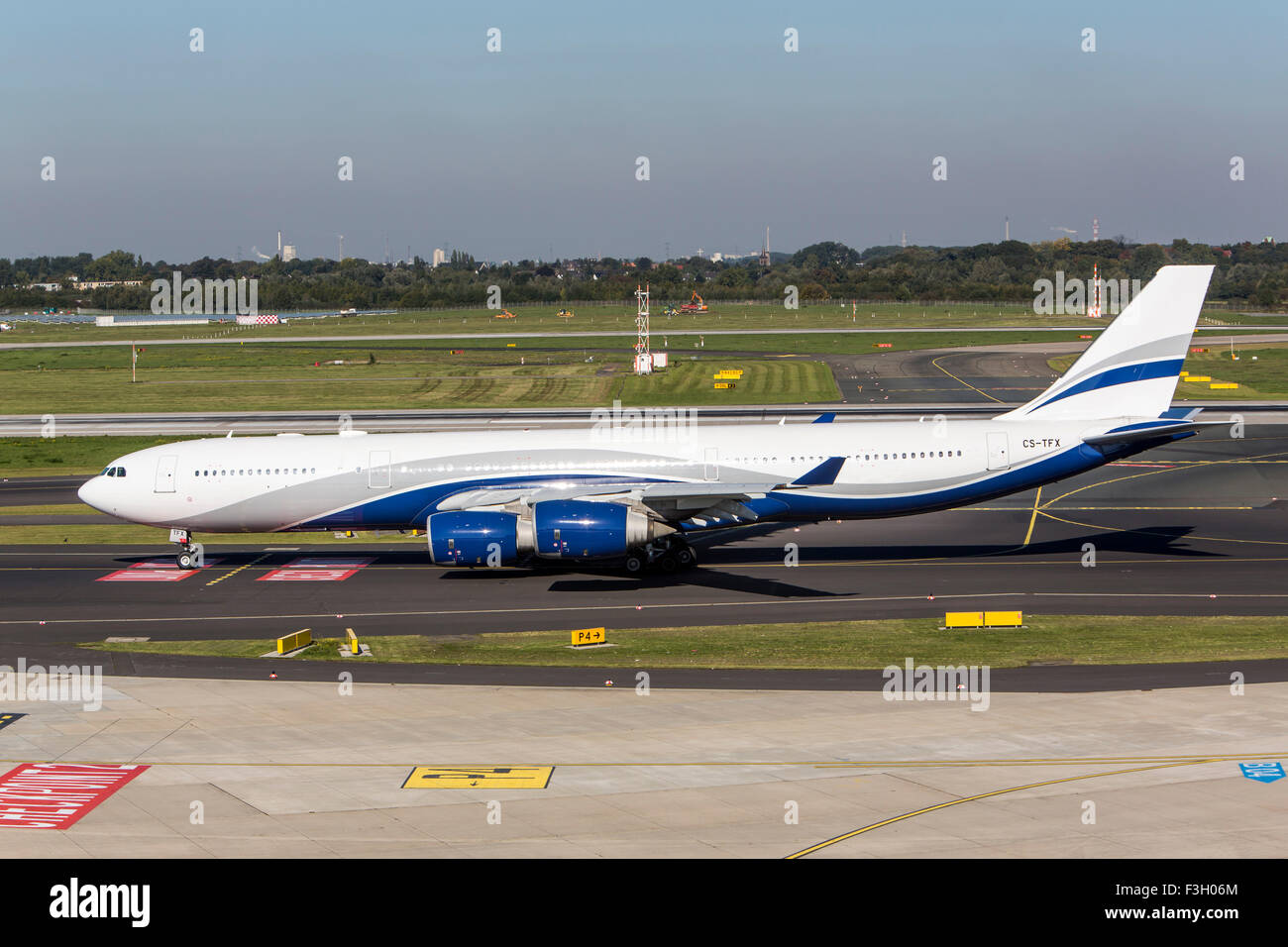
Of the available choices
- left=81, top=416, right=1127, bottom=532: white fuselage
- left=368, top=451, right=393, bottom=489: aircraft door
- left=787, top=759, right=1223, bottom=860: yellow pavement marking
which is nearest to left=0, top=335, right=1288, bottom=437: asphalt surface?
left=81, top=416, right=1127, bottom=532: white fuselage

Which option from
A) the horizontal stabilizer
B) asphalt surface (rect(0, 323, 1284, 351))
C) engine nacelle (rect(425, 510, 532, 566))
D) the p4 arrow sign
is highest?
asphalt surface (rect(0, 323, 1284, 351))

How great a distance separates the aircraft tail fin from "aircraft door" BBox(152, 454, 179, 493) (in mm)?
30832

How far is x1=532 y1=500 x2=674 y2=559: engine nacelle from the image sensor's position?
1533 inches

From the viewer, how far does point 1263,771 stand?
22766mm

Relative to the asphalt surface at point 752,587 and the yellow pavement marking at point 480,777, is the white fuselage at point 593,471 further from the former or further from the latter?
the yellow pavement marking at point 480,777

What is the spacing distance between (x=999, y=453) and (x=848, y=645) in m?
13.2

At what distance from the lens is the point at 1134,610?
36312 mm

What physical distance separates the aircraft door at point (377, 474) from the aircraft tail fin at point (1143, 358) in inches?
904

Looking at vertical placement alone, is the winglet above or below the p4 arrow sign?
above

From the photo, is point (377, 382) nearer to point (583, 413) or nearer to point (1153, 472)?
point (583, 413)

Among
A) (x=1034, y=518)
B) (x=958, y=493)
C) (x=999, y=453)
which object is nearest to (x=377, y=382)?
(x=1034, y=518)

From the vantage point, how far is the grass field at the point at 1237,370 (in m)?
91.5

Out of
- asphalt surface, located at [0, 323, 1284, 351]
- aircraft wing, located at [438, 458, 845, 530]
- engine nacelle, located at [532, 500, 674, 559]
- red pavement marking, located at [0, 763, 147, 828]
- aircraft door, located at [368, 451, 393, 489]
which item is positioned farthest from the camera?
asphalt surface, located at [0, 323, 1284, 351]

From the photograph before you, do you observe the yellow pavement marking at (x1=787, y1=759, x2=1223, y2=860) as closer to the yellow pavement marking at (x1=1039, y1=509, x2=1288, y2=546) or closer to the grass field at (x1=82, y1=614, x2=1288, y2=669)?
the grass field at (x1=82, y1=614, x2=1288, y2=669)
